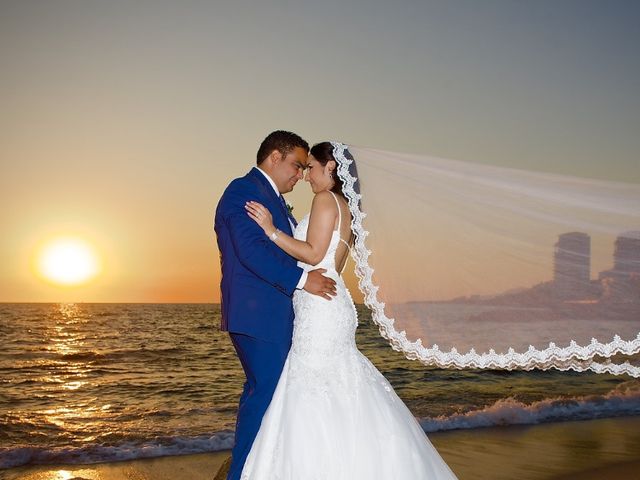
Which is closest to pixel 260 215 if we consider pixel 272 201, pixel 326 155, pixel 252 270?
pixel 272 201

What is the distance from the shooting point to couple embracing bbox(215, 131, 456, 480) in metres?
3.48

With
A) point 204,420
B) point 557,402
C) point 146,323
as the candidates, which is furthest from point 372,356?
point 146,323

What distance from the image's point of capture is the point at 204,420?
1079 centimetres

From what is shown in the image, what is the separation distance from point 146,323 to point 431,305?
3454cm

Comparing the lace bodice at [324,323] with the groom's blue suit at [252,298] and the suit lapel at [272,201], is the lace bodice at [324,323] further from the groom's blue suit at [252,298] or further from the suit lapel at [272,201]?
the suit lapel at [272,201]

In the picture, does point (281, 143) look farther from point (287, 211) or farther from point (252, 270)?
point (252, 270)

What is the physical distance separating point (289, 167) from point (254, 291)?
817mm

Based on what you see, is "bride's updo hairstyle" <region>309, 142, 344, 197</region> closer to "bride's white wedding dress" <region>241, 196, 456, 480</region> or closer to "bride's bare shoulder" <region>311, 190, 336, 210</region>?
"bride's bare shoulder" <region>311, 190, 336, 210</region>

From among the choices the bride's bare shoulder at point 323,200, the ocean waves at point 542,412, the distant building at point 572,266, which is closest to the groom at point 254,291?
the bride's bare shoulder at point 323,200

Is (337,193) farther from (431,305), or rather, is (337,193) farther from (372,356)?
(372,356)

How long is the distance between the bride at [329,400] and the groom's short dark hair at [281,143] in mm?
227

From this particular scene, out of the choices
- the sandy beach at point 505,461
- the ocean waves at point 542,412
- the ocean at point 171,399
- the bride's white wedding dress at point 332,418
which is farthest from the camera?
the ocean waves at point 542,412

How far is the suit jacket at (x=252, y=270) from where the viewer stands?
3.61m

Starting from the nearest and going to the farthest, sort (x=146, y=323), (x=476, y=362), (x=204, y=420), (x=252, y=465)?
(x=252, y=465), (x=476, y=362), (x=204, y=420), (x=146, y=323)
